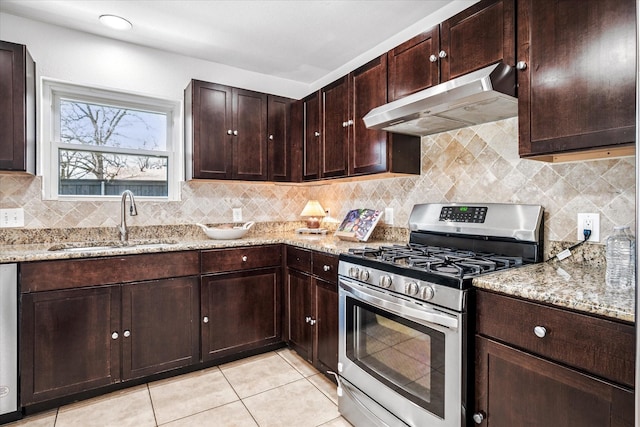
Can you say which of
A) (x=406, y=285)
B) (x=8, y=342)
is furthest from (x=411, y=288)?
(x=8, y=342)

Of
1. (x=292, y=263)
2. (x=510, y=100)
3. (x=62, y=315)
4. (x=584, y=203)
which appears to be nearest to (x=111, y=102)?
(x=62, y=315)

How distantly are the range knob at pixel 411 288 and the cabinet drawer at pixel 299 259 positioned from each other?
1011 millimetres

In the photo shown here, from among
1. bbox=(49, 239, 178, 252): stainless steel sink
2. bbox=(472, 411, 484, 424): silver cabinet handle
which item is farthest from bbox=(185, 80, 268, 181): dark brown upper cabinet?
bbox=(472, 411, 484, 424): silver cabinet handle

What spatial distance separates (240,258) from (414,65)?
1779 mm

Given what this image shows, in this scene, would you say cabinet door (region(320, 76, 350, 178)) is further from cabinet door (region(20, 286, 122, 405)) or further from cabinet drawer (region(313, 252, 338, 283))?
cabinet door (region(20, 286, 122, 405))

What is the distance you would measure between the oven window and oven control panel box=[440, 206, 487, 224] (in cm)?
77

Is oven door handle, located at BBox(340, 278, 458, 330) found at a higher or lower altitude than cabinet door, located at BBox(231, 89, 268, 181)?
lower

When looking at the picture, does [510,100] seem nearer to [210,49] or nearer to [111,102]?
[210,49]

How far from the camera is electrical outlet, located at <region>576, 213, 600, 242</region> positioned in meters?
1.55

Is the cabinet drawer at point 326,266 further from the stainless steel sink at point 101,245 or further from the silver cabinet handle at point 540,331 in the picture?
the silver cabinet handle at point 540,331

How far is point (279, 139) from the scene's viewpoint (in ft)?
10.3

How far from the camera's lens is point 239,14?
2.29 meters

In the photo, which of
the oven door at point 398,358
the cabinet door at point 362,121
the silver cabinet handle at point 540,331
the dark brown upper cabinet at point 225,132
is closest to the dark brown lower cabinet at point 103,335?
the dark brown upper cabinet at point 225,132

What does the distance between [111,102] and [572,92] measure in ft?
10.1
